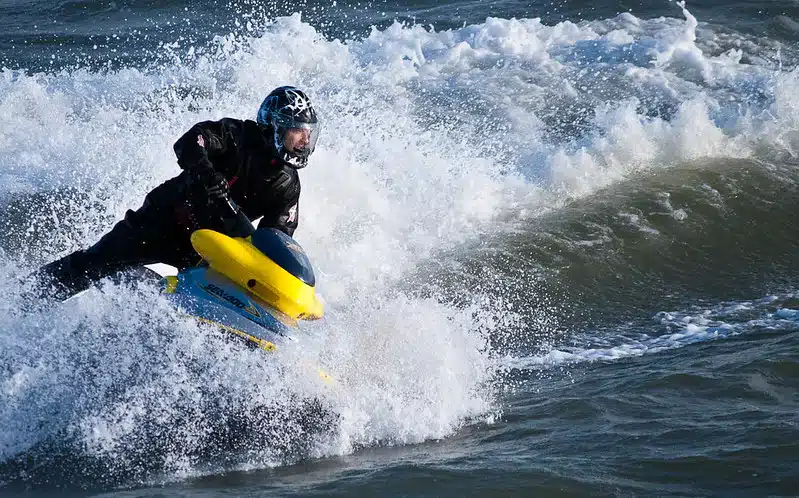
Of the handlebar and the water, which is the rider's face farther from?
the water

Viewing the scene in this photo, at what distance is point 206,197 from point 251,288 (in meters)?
0.66

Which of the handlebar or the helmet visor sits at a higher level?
the helmet visor

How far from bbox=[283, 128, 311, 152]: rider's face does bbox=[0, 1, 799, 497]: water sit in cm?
102

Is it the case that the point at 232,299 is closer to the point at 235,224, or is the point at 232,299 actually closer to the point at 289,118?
the point at 235,224

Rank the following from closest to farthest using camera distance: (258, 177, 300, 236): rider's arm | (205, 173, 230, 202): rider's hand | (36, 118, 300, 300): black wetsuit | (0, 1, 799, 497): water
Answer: (0, 1, 799, 497): water < (205, 173, 230, 202): rider's hand < (36, 118, 300, 300): black wetsuit < (258, 177, 300, 236): rider's arm

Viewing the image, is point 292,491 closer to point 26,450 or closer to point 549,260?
point 26,450

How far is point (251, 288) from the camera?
16.2ft

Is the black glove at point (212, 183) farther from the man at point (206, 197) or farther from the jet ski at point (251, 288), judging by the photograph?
the jet ski at point (251, 288)

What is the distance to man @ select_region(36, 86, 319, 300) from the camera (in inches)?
215

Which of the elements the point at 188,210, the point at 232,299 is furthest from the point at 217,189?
the point at 232,299

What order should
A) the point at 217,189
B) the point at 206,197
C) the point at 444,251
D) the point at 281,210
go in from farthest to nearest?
the point at 444,251, the point at 281,210, the point at 206,197, the point at 217,189

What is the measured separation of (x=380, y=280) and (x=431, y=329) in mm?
2823

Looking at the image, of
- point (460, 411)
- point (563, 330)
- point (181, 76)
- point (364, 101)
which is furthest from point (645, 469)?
point (181, 76)

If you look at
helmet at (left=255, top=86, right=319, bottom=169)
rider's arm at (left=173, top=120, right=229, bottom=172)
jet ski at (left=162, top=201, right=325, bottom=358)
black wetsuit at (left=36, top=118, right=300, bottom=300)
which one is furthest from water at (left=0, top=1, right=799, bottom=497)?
helmet at (left=255, top=86, right=319, bottom=169)
